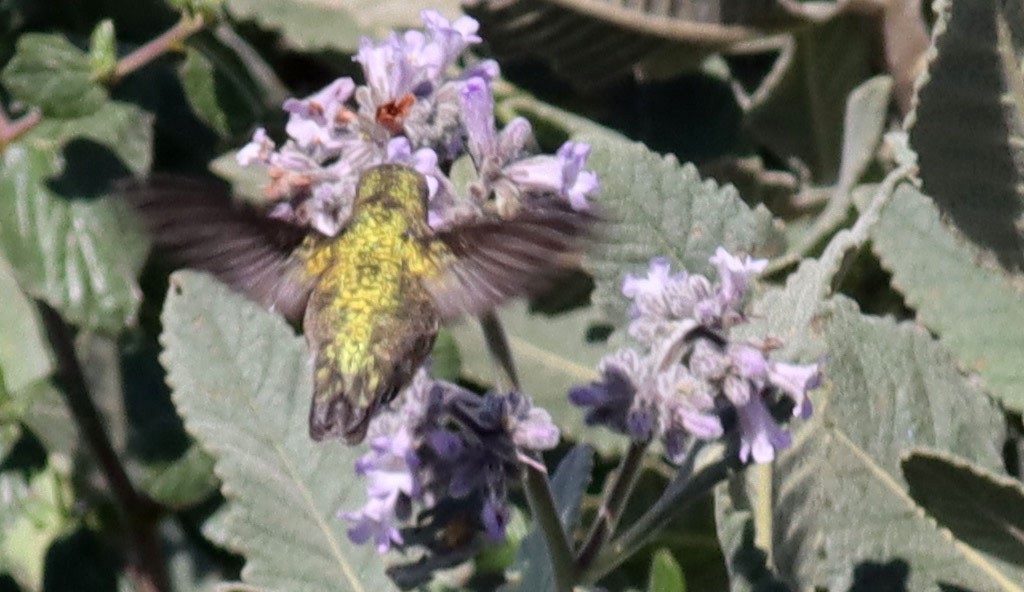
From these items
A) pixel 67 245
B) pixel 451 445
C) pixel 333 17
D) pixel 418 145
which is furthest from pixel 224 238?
pixel 333 17

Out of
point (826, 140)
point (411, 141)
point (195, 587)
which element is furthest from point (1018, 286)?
point (195, 587)

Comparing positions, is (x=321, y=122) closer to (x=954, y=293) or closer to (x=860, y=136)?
(x=954, y=293)

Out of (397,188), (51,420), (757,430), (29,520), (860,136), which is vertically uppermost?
(397,188)

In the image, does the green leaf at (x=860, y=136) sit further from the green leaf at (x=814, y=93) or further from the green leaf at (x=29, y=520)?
the green leaf at (x=29, y=520)

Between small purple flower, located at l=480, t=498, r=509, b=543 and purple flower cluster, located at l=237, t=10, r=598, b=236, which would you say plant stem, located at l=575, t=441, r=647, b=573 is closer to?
small purple flower, located at l=480, t=498, r=509, b=543

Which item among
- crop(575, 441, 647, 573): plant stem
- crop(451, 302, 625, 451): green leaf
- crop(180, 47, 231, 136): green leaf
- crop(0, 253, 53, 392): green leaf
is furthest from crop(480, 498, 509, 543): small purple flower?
crop(0, 253, 53, 392): green leaf

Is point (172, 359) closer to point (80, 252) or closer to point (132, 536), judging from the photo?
point (80, 252)
